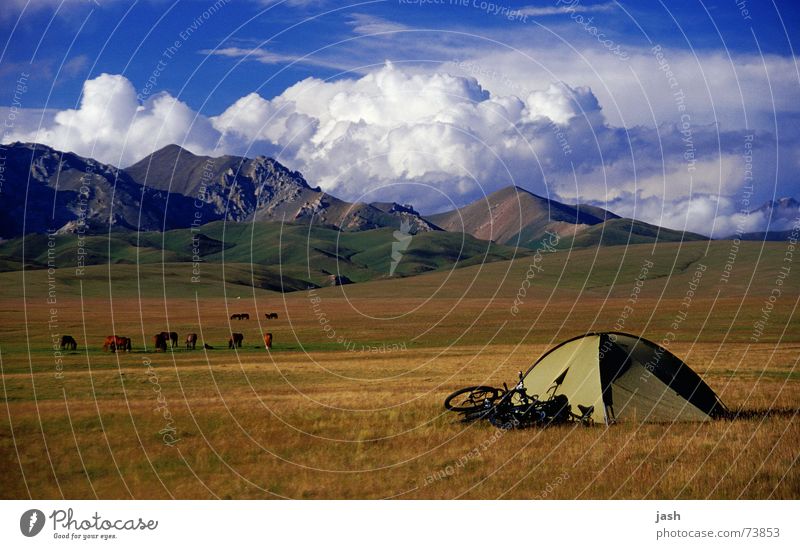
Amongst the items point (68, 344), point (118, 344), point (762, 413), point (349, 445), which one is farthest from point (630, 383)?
point (68, 344)

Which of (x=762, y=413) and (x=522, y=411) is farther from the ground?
(x=522, y=411)

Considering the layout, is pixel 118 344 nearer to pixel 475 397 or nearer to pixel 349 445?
pixel 475 397

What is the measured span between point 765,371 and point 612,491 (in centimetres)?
2286

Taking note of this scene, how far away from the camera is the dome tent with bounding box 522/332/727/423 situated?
20141 mm

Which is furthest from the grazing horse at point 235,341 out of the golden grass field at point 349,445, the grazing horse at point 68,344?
the golden grass field at point 349,445

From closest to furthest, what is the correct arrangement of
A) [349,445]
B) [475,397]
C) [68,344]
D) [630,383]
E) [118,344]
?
1. [349,445]
2. [630,383]
3. [475,397]
4. [118,344]
5. [68,344]

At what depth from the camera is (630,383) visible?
20672 mm

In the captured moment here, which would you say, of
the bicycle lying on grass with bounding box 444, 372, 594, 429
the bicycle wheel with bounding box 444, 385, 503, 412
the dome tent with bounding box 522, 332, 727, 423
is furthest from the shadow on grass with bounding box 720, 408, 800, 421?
the bicycle wheel with bounding box 444, 385, 503, 412

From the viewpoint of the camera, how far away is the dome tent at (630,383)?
20.1 metres

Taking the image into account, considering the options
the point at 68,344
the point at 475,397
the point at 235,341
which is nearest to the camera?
the point at 475,397

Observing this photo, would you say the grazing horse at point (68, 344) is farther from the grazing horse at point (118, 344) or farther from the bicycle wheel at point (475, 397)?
the bicycle wheel at point (475, 397)

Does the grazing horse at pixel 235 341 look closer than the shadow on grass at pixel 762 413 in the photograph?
No

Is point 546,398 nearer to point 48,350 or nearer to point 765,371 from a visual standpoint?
point 765,371

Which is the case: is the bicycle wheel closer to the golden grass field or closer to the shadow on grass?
the golden grass field
